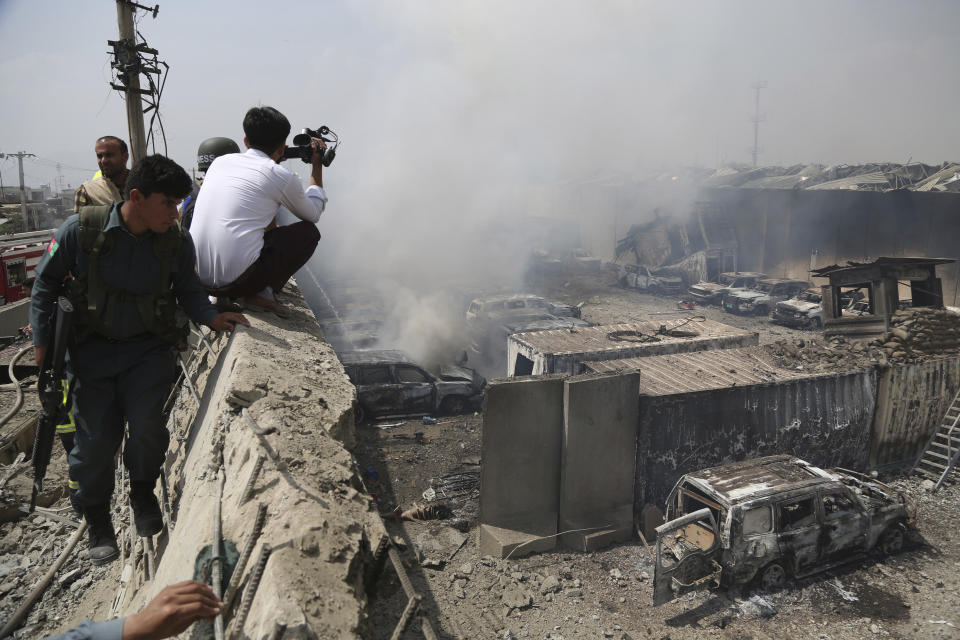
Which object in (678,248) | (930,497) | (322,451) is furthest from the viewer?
(678,248)

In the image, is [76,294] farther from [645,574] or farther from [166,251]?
[645,574]

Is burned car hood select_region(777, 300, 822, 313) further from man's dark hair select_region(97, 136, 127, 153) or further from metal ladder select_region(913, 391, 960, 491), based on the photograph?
man's dark hair select_region(97, 136, 127, 153)

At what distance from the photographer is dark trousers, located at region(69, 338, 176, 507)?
260 centimetres

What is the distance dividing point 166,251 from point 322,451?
1172 mm

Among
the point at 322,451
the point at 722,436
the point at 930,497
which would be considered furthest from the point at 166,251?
the point at 930,497

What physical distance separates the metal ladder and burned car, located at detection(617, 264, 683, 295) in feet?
46.8

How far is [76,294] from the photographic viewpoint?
8.27 feet

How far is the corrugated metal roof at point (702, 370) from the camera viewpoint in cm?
773

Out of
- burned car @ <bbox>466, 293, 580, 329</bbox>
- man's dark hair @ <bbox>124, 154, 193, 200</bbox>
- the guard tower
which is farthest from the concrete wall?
burned car @ <bbox>466, 293, 580, 329</bbox>

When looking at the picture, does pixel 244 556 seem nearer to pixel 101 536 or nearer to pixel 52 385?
pixel 52 385

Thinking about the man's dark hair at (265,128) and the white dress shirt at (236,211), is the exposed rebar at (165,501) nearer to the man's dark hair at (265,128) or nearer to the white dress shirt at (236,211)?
the white dress shirt at (236,211)

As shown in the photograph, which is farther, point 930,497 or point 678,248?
point 678,248

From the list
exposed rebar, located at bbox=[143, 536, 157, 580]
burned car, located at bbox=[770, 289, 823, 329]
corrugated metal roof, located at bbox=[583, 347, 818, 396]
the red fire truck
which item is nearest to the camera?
exposed rebar, located at bbox=[143, 536, 157, 580]

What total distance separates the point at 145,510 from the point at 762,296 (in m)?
20.3
